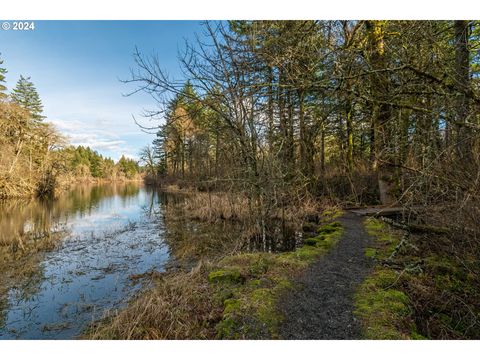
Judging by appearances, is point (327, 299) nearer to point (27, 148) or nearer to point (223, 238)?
point (223, 238)

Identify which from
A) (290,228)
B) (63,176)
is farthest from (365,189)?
(63,176)

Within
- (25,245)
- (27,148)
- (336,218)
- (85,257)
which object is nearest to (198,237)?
(85,257)

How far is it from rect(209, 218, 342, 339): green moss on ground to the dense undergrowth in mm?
984

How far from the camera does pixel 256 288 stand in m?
3.69

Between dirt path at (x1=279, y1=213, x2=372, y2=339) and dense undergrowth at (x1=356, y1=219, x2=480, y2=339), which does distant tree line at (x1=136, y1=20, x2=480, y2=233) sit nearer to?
dense undergrowth at (x1=356, y1=219, x2=480, y2=339)

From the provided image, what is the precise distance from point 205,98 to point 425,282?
17.0 ft

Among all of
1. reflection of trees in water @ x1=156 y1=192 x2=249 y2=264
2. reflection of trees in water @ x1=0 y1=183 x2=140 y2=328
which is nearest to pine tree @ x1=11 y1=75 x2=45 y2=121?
reflection of trees in water @ x1=0 y1=183 x2=140 y2=328

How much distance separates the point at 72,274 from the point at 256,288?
4.75 metres

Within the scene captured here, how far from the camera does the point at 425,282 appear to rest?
369cm

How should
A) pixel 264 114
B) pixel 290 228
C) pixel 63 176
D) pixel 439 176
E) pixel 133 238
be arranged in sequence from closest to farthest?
pixel 439 176
pixel 264 114
pixel 290 228
pixel 133 238
pixel 63 176

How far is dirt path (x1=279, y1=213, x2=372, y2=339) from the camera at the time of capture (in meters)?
2.66

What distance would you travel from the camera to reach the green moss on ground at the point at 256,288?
9.09 ft

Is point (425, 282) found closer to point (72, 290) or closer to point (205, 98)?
point (205, 98)

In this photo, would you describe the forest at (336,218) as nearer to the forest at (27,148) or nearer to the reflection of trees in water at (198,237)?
the reflection of trees in water at (198,237)
